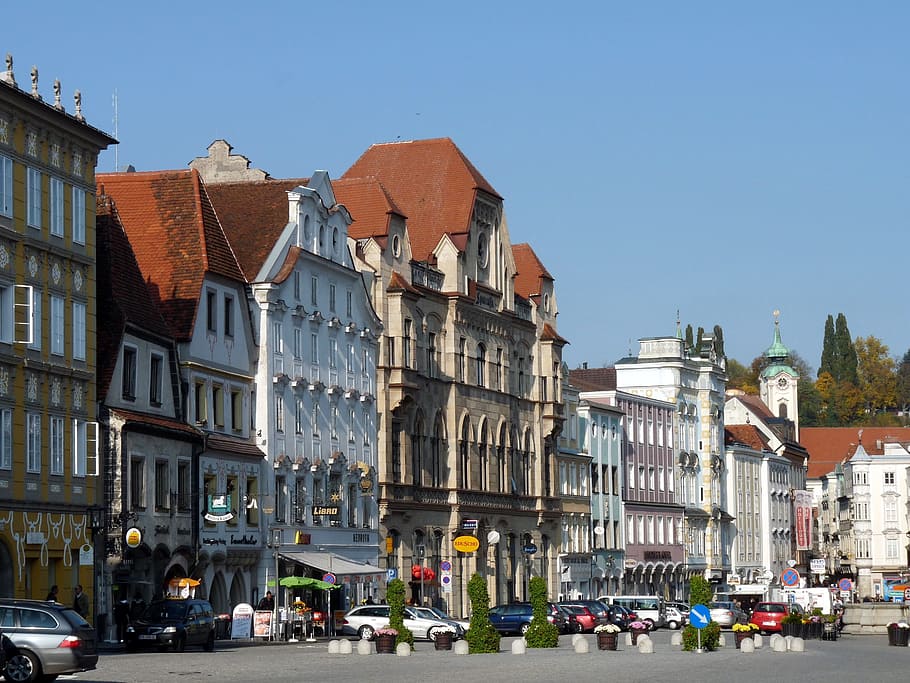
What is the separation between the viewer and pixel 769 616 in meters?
84.6

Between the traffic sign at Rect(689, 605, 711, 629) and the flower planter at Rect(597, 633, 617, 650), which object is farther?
the flower planter at Rect(597, 633, 617, 650)

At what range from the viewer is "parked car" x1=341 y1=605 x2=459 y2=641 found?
7075 cm

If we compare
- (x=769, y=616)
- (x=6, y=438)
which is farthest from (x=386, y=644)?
(x=769, y=616)

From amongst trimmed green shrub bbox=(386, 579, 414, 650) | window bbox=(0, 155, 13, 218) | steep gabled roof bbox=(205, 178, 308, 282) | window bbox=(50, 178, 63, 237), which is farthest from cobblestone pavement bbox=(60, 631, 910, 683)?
steep gabled roof bbox=(205, 178, 308, 282)

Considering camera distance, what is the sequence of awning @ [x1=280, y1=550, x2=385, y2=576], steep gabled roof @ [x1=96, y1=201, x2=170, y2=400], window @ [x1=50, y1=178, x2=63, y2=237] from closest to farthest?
window @ [x1=50, y1=178, x2=63, y2=237] < steep gabled roof @ [x1=96, y1=201, x2=170, y2=400] < awning @ [x1=280, y1=550, x2=385, y2=576]

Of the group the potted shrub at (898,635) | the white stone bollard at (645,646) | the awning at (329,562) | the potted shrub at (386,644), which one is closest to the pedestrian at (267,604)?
the awning at (329,562)

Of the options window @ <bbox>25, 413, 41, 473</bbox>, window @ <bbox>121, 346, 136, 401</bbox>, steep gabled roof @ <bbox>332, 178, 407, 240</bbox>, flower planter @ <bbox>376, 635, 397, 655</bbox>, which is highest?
steep gabled roof @ <bbox>332, 178, 407, 240</bbox>

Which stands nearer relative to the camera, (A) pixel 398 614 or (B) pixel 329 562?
(A) pixel 398 614

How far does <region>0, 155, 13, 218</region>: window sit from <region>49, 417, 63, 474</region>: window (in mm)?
6486

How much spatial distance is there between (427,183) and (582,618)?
2735cm

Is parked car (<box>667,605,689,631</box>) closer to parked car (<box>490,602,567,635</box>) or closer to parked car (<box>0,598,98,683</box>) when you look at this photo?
parked car (<box>490,602,567,635</box>)

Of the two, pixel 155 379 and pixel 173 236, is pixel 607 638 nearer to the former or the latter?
pixel 155 379

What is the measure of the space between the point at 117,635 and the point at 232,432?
42.7 feet

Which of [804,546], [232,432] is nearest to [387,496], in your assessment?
[232,432]
